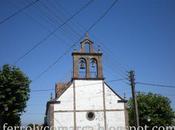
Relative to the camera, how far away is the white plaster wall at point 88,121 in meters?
30.4

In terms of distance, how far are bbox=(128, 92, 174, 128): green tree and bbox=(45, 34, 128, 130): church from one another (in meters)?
15.5

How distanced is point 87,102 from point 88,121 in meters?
2.07

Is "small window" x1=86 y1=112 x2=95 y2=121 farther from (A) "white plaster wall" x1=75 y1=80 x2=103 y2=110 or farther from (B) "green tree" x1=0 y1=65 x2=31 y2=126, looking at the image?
(B) "green tree" x1=0 y1=65 x2=31 y2=126

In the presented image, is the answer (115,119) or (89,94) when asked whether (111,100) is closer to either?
(115,119)

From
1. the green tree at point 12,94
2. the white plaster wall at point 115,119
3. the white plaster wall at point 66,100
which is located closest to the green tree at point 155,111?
the white plaster wall at point 115,119

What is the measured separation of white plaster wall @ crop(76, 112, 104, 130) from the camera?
30.4 metres

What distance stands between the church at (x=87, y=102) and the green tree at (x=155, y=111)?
15.5 m

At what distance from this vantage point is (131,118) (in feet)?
163

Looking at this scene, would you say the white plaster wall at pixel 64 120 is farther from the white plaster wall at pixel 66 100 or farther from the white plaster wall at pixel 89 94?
the white plaster wall at pixel 89 94

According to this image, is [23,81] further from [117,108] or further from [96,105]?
[117,108]

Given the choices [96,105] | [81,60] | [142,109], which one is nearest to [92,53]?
[81,60]

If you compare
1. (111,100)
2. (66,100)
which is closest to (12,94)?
(66,100)

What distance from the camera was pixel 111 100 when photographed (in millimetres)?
31812

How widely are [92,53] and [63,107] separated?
6.84 meters
